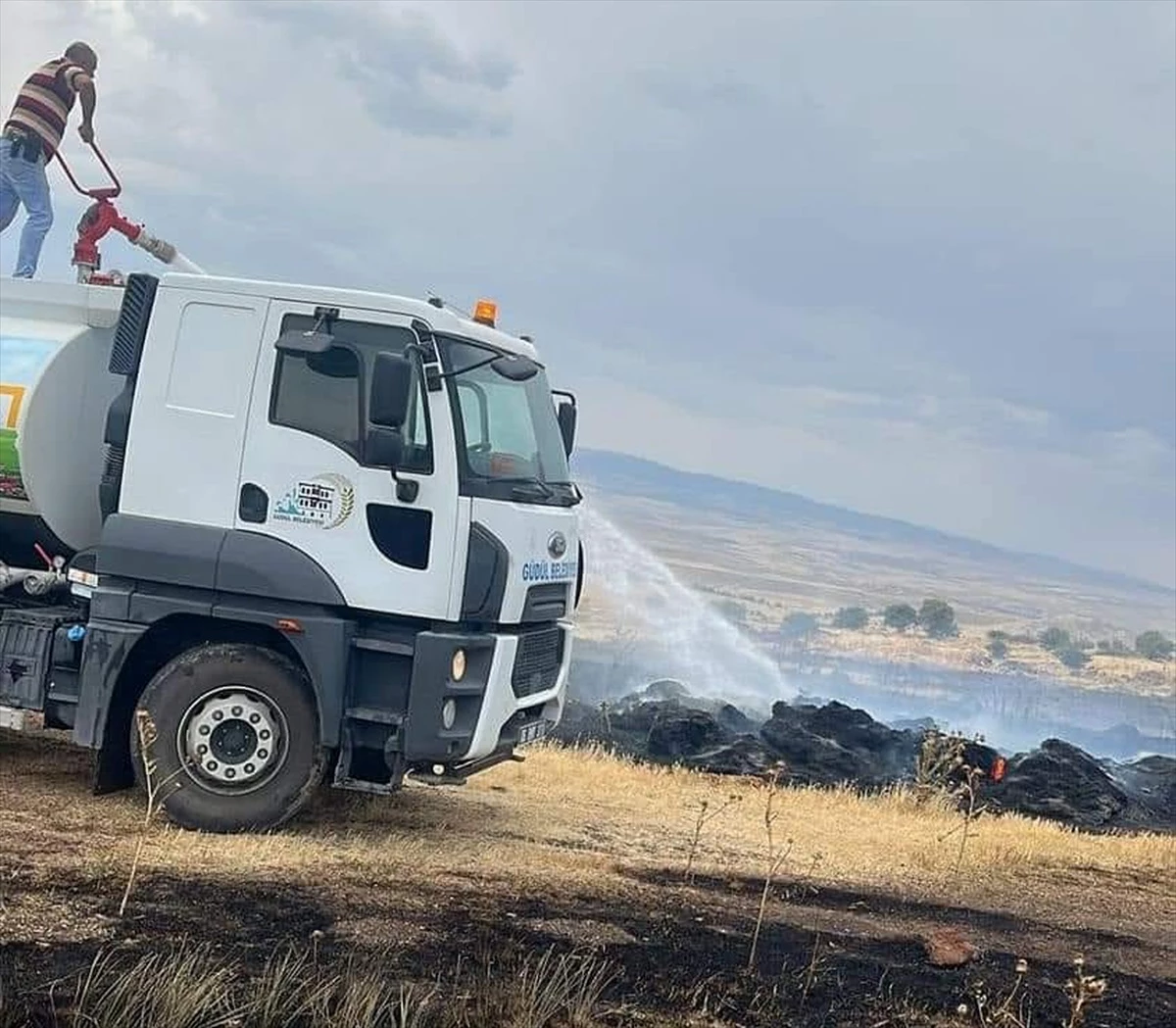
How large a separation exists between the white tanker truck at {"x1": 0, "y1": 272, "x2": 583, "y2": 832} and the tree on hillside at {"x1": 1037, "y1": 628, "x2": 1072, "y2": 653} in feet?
401

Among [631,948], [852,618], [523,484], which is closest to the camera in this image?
[631,948]

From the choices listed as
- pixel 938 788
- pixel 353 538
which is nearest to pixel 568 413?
pixel 353 538

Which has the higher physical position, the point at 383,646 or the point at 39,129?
the point at 39,129

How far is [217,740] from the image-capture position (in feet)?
26.4

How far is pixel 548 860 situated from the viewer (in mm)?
8211

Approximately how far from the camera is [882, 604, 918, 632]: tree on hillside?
373 feet

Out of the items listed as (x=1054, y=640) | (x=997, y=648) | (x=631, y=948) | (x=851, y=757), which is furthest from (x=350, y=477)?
(x=1054, y=640)

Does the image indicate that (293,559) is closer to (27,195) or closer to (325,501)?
(325,501)

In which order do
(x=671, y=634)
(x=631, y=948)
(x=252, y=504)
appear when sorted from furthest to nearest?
(x=671, y=634) < (x=252, y=504) < (x=631, y=948)

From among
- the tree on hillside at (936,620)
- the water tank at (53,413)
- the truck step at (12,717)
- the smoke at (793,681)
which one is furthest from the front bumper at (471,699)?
the tree on hillside at (936,620)

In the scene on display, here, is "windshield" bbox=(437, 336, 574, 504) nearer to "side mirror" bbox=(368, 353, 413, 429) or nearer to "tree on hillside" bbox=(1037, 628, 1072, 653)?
"side mirror" bbox=(368, 353, 413, 429)

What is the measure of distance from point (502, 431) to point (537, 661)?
1489 mm

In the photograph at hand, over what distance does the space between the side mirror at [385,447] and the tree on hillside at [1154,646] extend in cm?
13372

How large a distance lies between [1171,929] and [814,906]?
2314 mm
